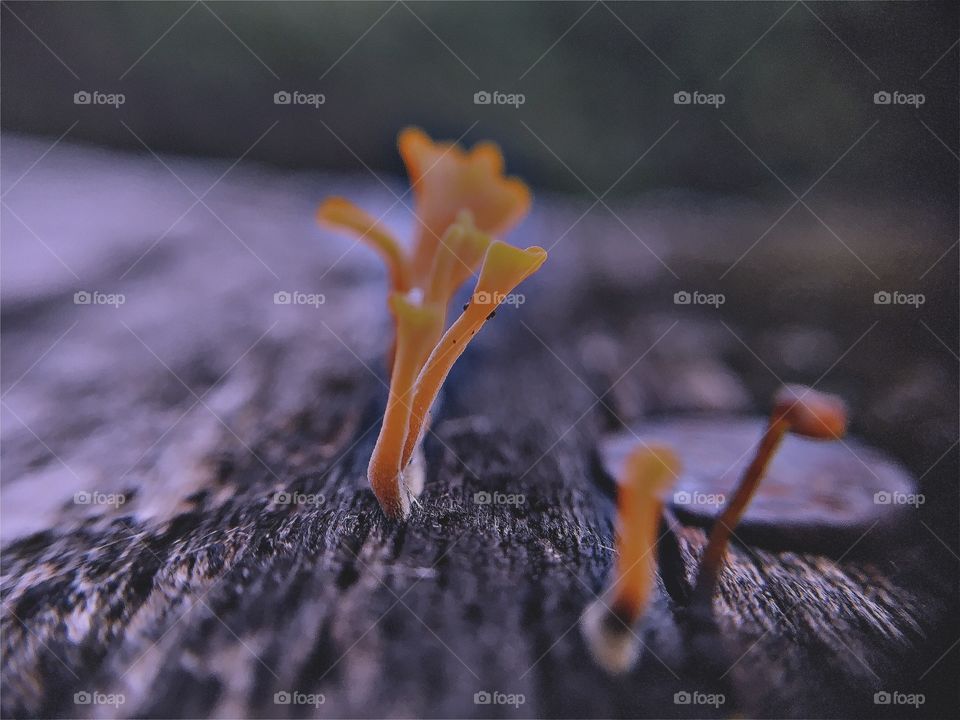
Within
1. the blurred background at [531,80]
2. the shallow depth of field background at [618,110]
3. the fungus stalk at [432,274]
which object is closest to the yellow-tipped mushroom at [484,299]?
the fungus stalk at [432,274]

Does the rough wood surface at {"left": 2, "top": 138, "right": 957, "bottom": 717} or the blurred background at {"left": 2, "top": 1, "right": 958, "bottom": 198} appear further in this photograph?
the blurred background at {"left": 2, "top": 1, "right": 958, "bottom": 198}

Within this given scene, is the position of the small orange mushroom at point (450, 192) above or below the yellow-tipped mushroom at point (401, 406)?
above

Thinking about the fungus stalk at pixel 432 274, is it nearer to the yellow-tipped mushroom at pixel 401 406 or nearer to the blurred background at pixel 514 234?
the yellow-tipped mushroom at pixel 401 406

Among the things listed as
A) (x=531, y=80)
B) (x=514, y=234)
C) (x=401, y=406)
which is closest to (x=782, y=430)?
(x=401, y=406)

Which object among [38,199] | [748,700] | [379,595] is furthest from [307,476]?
[38,199]

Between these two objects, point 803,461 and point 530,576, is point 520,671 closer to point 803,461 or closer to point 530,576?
point 530,576

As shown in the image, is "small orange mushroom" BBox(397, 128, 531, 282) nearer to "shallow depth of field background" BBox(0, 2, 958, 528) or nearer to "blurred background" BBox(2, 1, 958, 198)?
"shallow depth of field background" BBox(0, 2, 958, 528)

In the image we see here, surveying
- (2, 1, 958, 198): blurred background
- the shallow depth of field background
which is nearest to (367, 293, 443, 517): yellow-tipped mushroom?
the shallow depth of field background
